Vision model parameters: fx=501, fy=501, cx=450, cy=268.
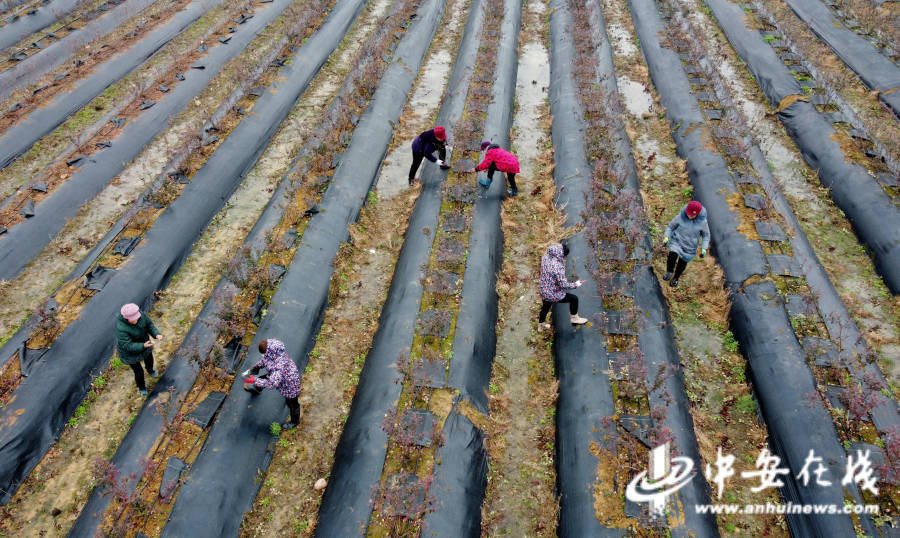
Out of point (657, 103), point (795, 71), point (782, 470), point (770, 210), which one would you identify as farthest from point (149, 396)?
point (795, 71)

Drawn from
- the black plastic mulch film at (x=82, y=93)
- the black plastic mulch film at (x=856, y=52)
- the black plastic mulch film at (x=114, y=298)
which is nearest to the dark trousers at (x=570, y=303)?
the black plastic mulch film at (x=114, y=298)

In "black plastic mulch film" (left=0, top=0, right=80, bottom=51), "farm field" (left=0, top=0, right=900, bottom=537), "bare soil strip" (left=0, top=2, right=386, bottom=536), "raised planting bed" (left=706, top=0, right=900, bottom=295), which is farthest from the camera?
"black plastic mulch film" (left=0, top=0, right=80, bottom=51)

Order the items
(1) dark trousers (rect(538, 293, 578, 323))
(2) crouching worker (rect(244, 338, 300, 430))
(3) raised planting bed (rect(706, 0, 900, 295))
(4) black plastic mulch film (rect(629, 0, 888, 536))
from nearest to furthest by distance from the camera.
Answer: (4) black plastic mulch film (rect(629, 0, 888, 536))
(2) crouching worker (rect(244, 338, 300, 430))
(1) dark trousers (rect(538, 293, 578, 323))
(3) raised planting bed (rect(706, 0, 900, 295))

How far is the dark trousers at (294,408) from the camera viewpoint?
6793mm

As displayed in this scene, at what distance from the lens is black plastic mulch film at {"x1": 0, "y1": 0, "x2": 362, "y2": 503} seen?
→ 6.84 meters

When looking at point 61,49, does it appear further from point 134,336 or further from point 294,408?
point 294,408

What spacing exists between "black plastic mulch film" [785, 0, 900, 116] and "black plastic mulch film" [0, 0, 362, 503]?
53.0 ft

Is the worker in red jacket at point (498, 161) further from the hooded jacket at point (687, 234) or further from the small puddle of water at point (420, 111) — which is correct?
the hooded jacket at point (687, 234)

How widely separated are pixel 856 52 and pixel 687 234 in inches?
486

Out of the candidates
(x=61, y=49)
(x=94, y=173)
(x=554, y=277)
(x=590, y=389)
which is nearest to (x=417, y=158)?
(x=554, y=277)

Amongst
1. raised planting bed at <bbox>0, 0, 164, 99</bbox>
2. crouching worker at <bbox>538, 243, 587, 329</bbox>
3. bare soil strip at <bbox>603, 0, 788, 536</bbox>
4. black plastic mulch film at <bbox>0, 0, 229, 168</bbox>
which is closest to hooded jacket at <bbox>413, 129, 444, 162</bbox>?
crouching worker at <bbox>538, 243, 587, 329</bbox>

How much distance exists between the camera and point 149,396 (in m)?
7.22

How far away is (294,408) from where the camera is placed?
6938 mm

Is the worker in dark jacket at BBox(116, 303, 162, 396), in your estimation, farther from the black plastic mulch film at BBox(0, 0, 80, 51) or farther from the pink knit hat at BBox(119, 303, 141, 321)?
the black plastic mulch film at BBox(0, 0, 80, 51)
